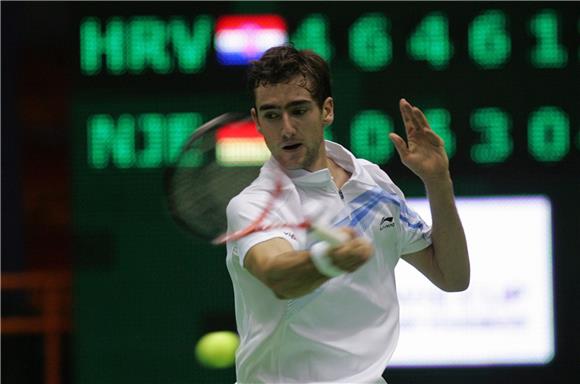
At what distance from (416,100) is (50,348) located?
239 centimetres

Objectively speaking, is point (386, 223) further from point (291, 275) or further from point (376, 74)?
point (376, 74)

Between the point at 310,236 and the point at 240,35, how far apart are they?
9.64ft

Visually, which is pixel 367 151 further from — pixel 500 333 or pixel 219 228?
pixel 219 228

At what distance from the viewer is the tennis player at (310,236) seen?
395 cm

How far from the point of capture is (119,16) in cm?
693

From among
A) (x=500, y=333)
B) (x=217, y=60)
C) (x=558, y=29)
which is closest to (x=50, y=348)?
(x=217, y=60)

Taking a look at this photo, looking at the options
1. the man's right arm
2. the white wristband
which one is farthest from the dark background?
the white wristband

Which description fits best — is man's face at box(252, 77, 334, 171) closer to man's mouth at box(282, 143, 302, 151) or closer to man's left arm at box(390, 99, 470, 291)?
man's mouth at box(282, 143, 302, 151)

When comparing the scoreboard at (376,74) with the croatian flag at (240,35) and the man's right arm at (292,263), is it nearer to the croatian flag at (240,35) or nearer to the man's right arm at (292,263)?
the croatian flag at (240,35)

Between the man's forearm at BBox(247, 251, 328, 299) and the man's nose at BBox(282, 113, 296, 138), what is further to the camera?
the man's nose at BBox(282, 113, 296, 138)

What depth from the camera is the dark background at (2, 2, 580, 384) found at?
6.92 meters

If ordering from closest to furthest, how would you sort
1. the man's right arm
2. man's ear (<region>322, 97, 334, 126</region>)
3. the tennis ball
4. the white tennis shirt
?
the man's right arm, the white tennis shirt, man's ear (<region>322, 97, 334, 126</region>), the tennis ball

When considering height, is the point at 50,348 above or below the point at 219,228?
below

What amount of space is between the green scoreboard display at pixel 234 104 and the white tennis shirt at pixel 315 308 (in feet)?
9.12
